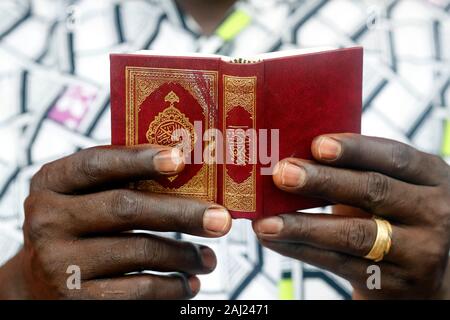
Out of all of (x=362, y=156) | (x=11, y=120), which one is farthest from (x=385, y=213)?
(x=11, y=120)

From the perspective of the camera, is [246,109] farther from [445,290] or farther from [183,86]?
[445,290]

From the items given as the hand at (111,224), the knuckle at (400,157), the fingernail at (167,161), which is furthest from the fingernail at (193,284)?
the knuckle at (400,157)

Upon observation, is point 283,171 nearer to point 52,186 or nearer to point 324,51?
point 324,51

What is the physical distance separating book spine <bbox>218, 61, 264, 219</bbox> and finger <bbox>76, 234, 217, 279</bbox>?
5.2 inches

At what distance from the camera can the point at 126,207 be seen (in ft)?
2.85

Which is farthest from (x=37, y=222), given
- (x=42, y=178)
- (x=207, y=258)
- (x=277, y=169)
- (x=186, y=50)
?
(x=186, y=50)

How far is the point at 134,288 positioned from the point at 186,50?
71 cm

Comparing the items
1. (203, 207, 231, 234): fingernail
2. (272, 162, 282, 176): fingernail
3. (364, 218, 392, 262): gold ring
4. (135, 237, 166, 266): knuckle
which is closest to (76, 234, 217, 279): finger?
(135, 237, 166, 266): knuckle

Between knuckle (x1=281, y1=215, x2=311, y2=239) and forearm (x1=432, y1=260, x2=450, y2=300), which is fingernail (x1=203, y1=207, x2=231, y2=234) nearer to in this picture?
knuckle (x1=281, y1=215, x2=311, y2=239)

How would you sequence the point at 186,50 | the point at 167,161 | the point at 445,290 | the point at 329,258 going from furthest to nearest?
the point at 186,50
the point at 445,290
the point at 329,258
the point at 167,161

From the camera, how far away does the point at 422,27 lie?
57.4 inches

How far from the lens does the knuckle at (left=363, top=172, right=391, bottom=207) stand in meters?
0.87

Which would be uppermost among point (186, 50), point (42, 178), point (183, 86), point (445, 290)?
point (186, 50)

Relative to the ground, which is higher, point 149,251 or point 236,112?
point 236,112
